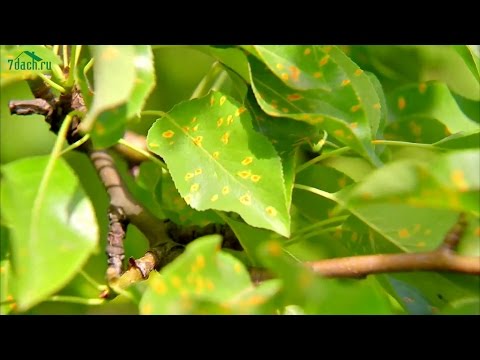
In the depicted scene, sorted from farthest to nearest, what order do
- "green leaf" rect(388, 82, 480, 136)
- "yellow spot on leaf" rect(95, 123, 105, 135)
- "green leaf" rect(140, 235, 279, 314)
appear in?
"green leaf" rect(388, 82, 480, 136) < "yellow spot on leaf" rect(95, 123, 105, 135) < "green leaf" rect(140, 235, 279, 314)

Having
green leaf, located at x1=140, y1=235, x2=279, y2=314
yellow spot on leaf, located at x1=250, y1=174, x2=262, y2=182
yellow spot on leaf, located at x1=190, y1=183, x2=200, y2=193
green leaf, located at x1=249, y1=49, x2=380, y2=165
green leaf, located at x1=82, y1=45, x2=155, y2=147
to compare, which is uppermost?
green leaf, located at x1=82, y1=45, x2=155, y2=147

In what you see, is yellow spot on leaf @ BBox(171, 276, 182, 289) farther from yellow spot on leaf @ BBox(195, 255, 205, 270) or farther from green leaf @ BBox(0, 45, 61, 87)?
green leaf @ BBox(0, 45, 61, 87)

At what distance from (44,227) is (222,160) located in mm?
282

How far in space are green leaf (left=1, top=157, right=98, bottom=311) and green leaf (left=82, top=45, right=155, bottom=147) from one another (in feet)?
Result: 0.22

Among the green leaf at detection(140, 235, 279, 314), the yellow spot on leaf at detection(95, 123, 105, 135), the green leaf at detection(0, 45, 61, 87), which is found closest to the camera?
the green leaf at detection(140, 235, 279, 314)

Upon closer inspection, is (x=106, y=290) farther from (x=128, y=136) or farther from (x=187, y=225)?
(x=128, y=136)

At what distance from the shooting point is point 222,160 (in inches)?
36.6

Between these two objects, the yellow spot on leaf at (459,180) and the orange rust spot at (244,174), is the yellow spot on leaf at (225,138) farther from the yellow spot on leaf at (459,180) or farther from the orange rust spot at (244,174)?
the yellow spot on leaf at (459,180)

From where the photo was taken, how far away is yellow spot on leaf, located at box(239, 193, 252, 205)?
877 mm

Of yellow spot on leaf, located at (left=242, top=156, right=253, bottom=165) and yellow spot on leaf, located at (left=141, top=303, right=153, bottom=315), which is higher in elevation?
yellow spot on leaf, located at (left=242, top=156, right=253, bottom=165)

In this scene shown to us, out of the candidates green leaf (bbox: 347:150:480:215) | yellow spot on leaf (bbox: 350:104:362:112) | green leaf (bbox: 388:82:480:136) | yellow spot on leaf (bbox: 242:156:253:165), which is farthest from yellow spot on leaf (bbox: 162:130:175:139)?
green leaf (bbox: 388:82:480:136)

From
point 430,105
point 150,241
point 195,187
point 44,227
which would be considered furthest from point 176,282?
point 430,105

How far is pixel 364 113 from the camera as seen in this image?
901mm

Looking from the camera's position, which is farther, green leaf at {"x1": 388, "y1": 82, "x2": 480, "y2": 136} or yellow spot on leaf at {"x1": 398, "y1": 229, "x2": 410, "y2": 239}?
green leaf at {"x1": 388, "y1": 82, "x2": 480, "y2": 136}
